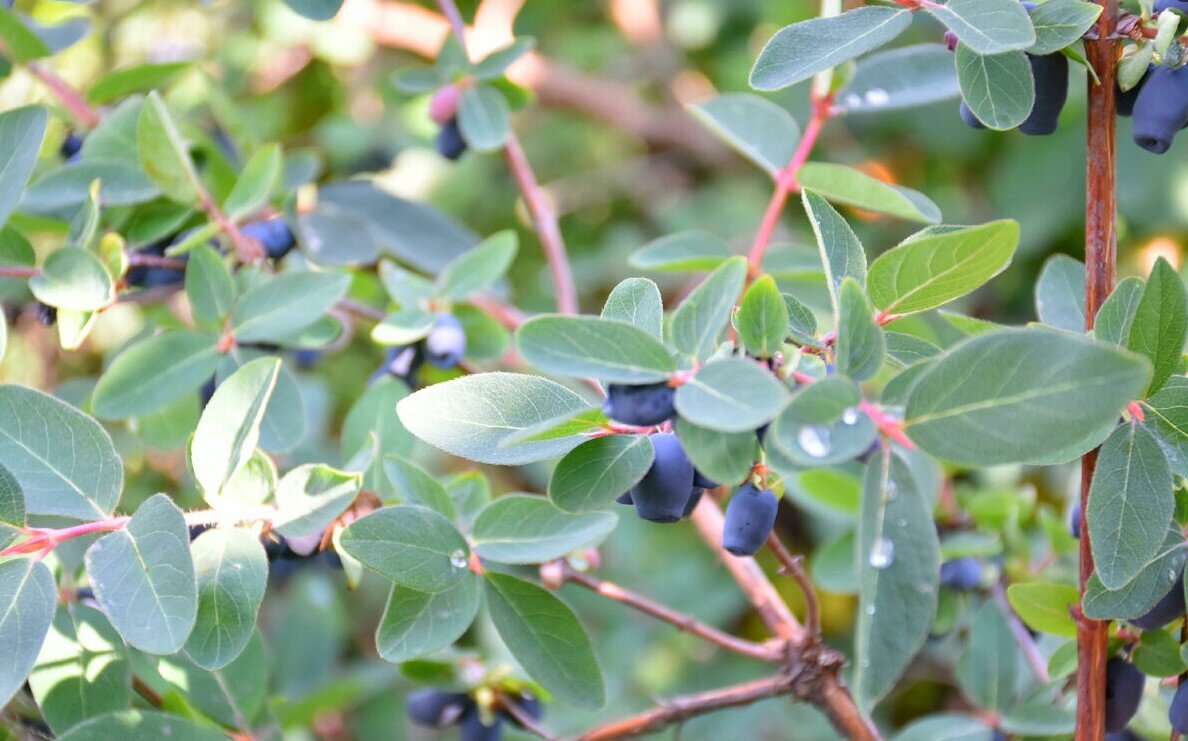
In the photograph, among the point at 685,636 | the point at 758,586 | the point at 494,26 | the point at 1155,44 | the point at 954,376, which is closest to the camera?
the point at 954,376

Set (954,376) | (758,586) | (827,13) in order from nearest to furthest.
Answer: (954,376)
(827,13)
(758,586)

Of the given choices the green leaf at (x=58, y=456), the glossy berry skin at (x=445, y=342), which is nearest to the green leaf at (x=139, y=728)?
the green leaf at (x=58, y=456)

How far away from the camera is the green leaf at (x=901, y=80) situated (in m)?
0.82

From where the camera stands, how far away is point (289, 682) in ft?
3.85

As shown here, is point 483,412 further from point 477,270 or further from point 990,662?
point 990,662

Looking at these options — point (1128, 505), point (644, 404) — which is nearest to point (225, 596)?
point (644, 404)

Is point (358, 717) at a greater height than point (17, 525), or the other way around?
point (17, 525)

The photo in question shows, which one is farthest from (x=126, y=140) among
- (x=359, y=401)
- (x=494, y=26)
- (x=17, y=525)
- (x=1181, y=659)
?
(x=494, y=26)

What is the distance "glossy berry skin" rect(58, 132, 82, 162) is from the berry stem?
0.64m

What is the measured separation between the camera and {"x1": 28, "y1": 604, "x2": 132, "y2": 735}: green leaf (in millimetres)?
656

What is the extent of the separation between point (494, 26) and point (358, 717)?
3.71 feet

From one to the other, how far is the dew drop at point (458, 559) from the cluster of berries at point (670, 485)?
136 millimetres

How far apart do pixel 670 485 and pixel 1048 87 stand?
1.11ft

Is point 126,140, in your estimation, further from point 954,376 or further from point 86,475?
point 954,376
